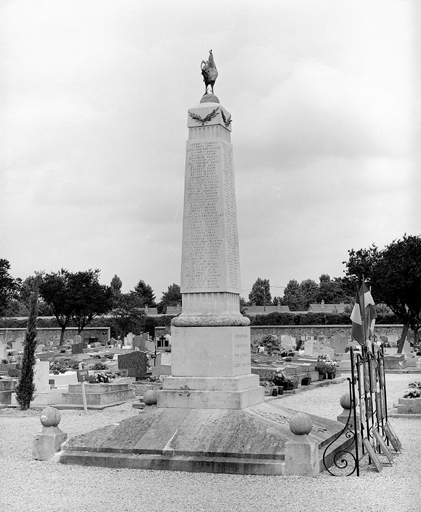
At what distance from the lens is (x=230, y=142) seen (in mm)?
12164

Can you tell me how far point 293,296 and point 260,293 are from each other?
5.37m

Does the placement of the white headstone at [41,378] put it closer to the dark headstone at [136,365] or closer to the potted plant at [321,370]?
the dark headstone at [136,365]

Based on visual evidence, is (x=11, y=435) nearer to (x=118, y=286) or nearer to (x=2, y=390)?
(x=2, y=390)

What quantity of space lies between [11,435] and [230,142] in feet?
24.0

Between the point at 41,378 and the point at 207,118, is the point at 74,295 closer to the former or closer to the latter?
the point at 41,378

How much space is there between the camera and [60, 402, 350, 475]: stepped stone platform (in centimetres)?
941

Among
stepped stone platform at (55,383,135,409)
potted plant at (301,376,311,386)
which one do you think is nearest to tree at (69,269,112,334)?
potted plant at (301,376,311,386)

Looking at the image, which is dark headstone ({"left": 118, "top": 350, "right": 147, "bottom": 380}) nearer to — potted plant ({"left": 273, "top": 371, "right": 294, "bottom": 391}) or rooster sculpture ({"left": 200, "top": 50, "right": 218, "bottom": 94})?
potted plant ({"left": 273, "top": 371, "right": 294, "bottom": 391})

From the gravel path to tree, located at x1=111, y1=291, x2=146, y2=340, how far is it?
5279 cm

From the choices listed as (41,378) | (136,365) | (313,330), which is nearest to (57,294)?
(313,330)

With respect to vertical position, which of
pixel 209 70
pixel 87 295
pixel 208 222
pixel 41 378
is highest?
pixel 209 70

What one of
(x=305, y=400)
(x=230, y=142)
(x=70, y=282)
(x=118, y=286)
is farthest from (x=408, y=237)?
(x=118, y=286)

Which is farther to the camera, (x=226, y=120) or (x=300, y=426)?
(x=226, y=120)

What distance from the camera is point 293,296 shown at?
359 ft
